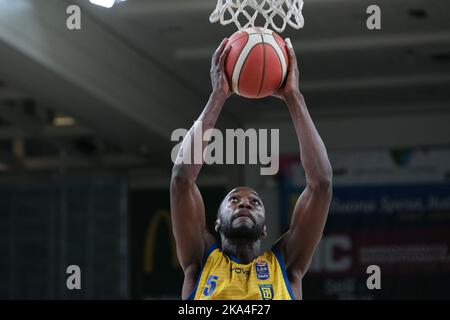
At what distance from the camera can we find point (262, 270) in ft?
12.4

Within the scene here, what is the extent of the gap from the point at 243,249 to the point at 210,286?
22 cm

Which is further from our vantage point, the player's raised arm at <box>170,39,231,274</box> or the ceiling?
the ceiling

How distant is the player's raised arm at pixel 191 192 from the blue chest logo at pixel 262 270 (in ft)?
0.71

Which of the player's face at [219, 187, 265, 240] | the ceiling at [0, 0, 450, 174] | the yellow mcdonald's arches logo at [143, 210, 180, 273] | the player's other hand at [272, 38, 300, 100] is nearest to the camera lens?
the player's face at [219, 187, 265, 240]

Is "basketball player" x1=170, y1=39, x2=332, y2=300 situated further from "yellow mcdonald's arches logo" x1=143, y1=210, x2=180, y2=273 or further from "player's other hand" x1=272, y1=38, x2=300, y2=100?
"yellow mcdonald's arches logo" x1=143, y1=210, x2=180, y2=273

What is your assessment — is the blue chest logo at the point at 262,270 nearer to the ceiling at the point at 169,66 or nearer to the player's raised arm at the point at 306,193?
the player's raised arm at the point at 306,193

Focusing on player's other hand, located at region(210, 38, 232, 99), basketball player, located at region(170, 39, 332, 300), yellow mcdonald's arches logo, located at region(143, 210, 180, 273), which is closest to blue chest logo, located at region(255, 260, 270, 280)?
basketball player, located at region(170, 39, 332, 300)

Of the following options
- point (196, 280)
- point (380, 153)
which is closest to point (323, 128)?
point (380, 153)

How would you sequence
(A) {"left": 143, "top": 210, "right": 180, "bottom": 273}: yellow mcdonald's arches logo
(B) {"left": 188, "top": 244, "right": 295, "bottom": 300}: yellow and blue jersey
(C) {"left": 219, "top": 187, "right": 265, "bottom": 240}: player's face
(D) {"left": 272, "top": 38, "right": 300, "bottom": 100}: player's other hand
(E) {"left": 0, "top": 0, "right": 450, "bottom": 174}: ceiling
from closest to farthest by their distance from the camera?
(B) {"left": 188, "top": 244, "right": 295, "bottom": 300}: yellow and blue jersey, (C) {"left": 219, "top": 187, "right": 265, "bottom": 240}: player's face, (D) {"left": 272, "top": 38, "right": 300, "bottom": 100}: player's other hand, (E) {"left": 0, "top": 0, "right": 450, "bottom": 174}: ceiling, (A) {"left": 143, "top": 210, "right": 180, "bottom": 273}: yellow mcdonald's arches logo

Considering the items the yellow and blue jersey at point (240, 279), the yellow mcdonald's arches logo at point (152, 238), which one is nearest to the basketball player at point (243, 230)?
the yellow and blue jersey at point (240, 279)

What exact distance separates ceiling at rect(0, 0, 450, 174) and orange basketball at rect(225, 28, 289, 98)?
12.4 feet

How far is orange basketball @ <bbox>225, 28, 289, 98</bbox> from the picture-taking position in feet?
13.0

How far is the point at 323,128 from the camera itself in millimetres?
12820

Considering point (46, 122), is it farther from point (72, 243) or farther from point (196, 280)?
point (196, 280)
